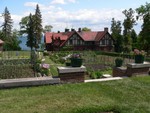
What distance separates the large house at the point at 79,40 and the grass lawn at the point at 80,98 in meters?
50.8

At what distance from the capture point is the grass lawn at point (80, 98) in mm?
5938

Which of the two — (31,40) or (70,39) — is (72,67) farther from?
(31,40)

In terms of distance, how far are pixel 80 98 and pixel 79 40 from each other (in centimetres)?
5460

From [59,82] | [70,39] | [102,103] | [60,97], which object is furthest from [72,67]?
[70,39]

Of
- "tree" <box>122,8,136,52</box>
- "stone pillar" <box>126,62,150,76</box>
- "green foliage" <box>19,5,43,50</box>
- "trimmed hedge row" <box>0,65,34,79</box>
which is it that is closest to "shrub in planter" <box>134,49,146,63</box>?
"stone pillar" <box>126,62,150,76</box>

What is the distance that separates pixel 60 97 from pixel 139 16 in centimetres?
3910

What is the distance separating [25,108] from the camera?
5898 millimetres

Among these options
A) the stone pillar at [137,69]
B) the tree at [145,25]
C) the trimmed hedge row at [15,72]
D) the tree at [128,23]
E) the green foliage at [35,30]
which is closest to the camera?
the stone pillar at [137,69]

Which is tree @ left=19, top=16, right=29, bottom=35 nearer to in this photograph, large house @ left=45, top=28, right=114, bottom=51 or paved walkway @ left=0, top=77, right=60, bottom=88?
large house @ left=45, top=28, right=114, bottom=51

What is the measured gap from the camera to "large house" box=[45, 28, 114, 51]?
59384 mm

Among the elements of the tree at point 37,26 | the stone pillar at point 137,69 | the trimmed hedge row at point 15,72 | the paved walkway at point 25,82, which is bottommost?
the trimmed hedge row at point 15,72

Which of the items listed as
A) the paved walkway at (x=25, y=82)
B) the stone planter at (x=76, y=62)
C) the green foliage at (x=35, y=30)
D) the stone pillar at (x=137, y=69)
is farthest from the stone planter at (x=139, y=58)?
the green foliage at (x=35, y=30)

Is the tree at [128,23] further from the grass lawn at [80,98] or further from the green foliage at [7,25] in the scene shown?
the grass lawn at [80,98]

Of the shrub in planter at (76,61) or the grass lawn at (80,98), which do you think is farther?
the shrub in planter at (76,61)
